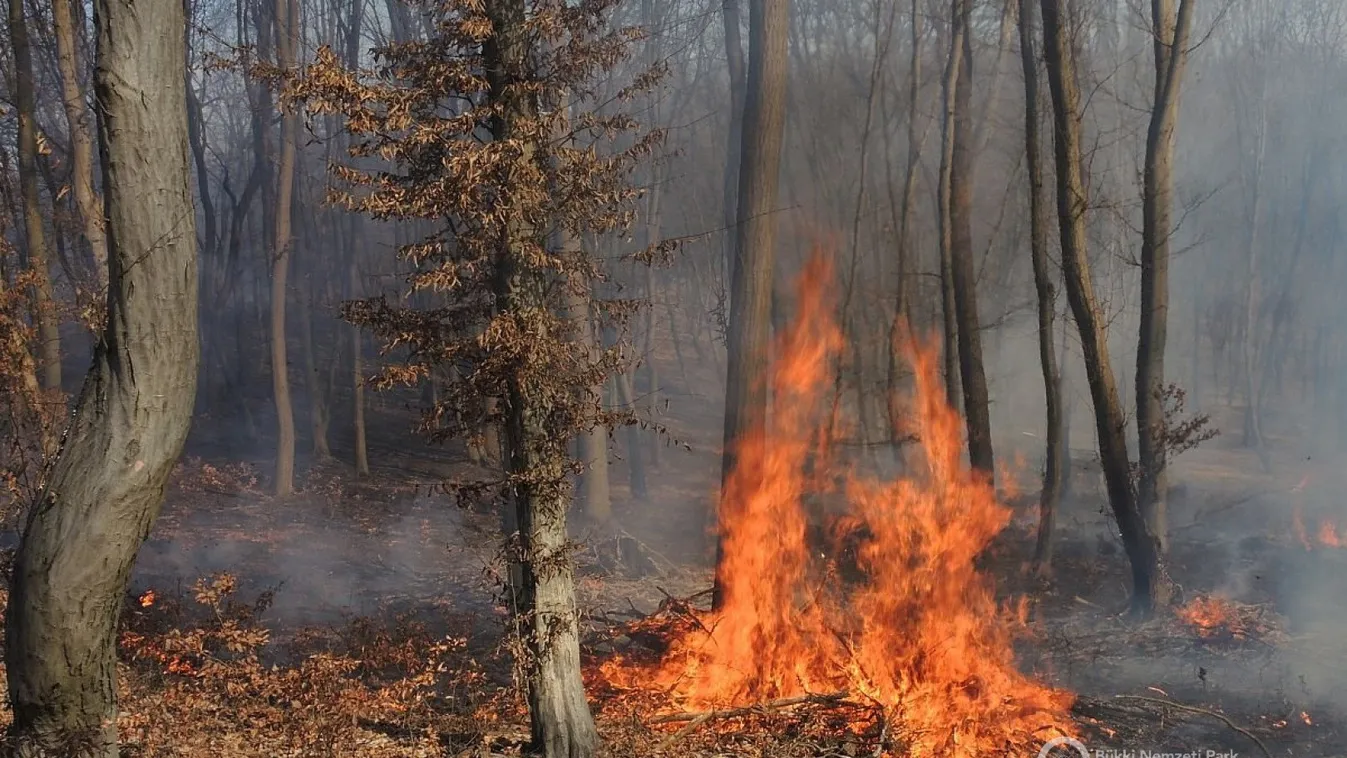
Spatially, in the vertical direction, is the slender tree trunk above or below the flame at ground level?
above

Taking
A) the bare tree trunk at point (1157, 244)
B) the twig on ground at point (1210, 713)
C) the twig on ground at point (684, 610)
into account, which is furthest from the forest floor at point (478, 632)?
the bare tree trunk at point (1157, 244)

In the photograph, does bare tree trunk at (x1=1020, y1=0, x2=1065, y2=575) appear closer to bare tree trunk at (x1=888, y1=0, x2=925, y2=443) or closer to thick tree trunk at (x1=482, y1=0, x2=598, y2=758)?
bare tree trunk at (x1=888, y1=0, x2=925, y2=443)

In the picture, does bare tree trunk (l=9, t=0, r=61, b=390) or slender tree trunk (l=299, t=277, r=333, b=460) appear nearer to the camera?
bare tree trunk (l=9, t=0, r=61, b=390)

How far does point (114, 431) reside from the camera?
539 cm

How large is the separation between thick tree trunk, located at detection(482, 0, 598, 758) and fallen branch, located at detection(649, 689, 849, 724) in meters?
1.14

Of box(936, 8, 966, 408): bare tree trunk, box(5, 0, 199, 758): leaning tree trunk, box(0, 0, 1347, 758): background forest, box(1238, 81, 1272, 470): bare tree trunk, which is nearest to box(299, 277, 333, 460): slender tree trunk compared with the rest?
box(0, 0, 1347, 758): background forest

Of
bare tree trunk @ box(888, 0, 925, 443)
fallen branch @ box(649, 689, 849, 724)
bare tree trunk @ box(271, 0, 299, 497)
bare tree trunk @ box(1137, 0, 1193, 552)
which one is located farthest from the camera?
bare tree trunk @ box(888, 0, 925, 443)

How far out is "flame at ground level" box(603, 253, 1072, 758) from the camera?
311 inches

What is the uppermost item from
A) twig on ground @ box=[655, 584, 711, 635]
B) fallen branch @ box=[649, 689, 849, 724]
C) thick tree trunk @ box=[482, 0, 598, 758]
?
thick tree trunk @ box=[482, 0, 598, 758]

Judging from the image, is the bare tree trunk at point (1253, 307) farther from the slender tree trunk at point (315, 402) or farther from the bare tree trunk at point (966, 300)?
the slender tree trunk at point (315, 402)

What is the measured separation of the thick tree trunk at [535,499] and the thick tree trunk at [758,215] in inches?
141

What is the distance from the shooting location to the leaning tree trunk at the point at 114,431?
5266mm

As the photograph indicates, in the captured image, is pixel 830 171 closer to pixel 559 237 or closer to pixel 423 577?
pixel 559 237

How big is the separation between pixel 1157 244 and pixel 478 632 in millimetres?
9840
